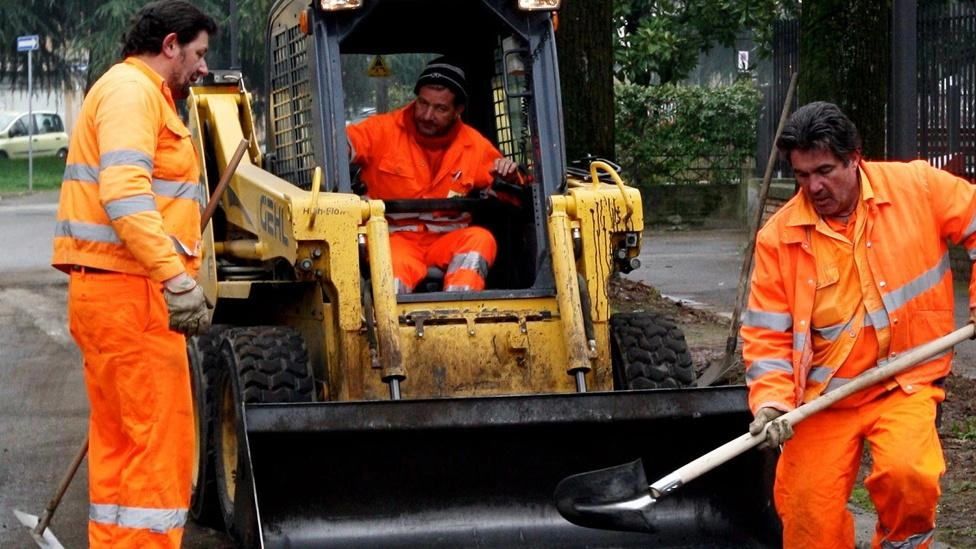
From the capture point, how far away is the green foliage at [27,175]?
33.4 metres

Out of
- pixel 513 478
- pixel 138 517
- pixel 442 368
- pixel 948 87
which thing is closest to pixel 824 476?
pixel 513 478

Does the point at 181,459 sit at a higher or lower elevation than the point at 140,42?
lower

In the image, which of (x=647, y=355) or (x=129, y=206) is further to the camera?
(x=647, y=355)

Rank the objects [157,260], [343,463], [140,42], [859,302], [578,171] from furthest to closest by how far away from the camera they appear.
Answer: [578,171], [343,463], [140,42], [157,260], [859,302]

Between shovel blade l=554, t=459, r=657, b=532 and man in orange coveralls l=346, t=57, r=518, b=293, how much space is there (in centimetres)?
208

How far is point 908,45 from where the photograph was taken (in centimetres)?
691

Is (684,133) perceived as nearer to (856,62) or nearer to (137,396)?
(856,62)

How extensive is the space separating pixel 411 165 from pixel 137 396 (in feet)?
7.25

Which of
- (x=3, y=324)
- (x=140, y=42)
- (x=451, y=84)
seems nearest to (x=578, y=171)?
(x=451, y=84)

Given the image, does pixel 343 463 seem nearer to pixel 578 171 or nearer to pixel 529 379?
pixel 529 379

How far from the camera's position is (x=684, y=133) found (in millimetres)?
22078

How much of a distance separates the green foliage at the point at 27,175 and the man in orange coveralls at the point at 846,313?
91.9 ft

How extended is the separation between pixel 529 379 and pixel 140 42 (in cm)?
195

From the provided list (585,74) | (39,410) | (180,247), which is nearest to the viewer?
(180,247)
